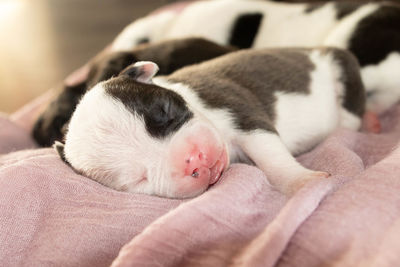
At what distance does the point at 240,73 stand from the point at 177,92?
1.26ft

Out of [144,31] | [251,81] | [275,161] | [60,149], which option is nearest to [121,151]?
[60,149]

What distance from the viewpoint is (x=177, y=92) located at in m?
1.74

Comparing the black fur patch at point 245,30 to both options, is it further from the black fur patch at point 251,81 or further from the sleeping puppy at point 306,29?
the black fur patch at point 251,81

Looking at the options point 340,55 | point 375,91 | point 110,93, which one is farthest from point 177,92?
point 375,91

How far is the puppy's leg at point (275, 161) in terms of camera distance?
4.88 feet

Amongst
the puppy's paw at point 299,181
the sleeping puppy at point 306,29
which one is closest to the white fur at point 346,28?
the sleeping puppy at point 306,29

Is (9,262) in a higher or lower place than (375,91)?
higher

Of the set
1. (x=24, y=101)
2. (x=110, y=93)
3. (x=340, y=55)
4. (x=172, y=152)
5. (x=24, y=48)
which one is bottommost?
(x=24, y=101)

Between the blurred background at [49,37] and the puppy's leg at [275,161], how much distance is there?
145 inches

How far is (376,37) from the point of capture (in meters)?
2.42

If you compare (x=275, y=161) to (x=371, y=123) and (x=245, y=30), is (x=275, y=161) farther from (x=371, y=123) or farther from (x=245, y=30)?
(x=245, y=30)

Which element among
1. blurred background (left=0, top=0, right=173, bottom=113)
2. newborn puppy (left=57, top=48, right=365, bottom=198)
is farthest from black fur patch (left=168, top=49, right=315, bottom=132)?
blurred background (left=0, top=0, right=173, bottom=113)

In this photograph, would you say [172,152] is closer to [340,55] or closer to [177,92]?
[177,92]

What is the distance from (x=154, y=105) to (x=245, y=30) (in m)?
1.85
